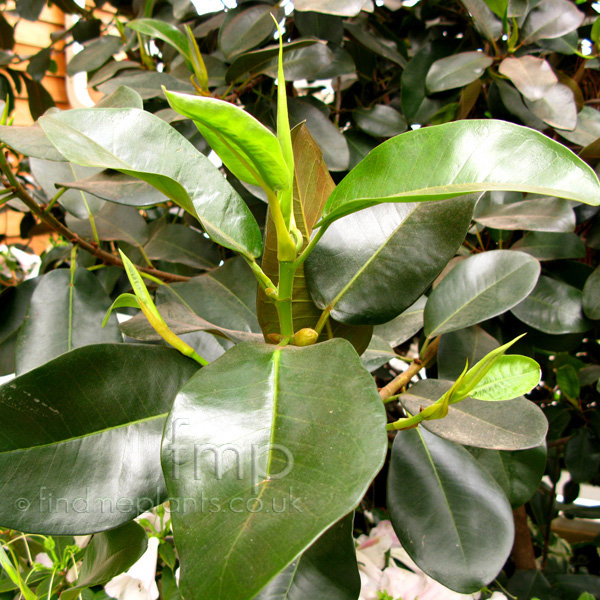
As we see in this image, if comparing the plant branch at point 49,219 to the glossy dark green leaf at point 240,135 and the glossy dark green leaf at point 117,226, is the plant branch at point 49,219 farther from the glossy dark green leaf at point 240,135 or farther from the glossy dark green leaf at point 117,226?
the glossy dark green leaf at point 240,135

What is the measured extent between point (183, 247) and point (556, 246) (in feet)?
1.96

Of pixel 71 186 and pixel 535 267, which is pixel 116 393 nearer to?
pixel 71 186

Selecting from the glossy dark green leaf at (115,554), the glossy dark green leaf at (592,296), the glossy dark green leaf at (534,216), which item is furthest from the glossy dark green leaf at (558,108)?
the glossy dark green leaf at (115,554)

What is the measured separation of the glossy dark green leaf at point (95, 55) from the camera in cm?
93

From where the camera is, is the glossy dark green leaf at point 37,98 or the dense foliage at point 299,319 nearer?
the dense foliage at point 299,319

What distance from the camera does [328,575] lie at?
435 millimetres

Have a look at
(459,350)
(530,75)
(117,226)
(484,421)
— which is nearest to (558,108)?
(530,75)

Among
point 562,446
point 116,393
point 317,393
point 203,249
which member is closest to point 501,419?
point 317,393

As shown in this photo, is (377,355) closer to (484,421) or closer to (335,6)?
(484,421)

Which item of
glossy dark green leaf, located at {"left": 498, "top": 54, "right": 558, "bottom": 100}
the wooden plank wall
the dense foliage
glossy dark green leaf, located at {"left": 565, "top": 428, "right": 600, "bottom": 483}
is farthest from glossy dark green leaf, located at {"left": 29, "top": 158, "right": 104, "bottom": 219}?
the wooden plank wall

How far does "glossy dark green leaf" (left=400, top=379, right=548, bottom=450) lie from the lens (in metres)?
0.42

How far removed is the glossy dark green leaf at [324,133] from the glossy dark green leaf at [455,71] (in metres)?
0.16

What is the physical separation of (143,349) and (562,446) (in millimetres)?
1072

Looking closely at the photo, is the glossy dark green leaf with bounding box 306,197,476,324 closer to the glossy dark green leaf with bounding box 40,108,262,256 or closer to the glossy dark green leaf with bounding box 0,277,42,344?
the glossy dark green leaf with bounding box 40,108,262,256
